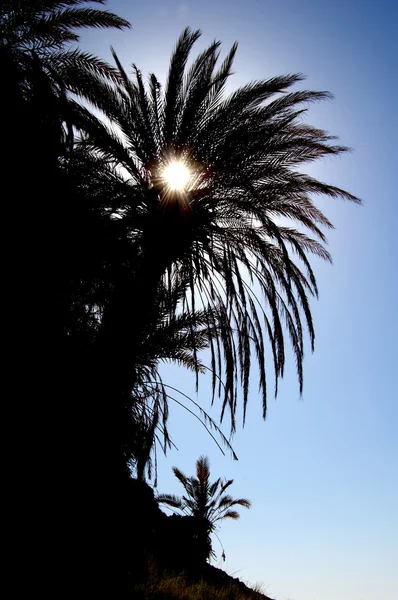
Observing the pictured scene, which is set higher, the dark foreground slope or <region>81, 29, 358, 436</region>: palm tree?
<region>81, 29, 358, 436</region>: palm tree

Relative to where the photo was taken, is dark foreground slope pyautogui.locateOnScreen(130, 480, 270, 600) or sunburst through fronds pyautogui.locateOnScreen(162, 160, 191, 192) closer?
dark foreground slope pyautogui.locateOnScreen(130, 480, 270, 600)

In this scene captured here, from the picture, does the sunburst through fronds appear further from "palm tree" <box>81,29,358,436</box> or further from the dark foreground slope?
the dark foreground slope

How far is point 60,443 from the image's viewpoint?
3494 mm

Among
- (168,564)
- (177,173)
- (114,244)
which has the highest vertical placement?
(177,173)

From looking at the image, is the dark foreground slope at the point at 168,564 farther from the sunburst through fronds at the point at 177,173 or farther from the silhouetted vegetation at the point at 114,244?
the sunburst through fronds at the point at 177,173

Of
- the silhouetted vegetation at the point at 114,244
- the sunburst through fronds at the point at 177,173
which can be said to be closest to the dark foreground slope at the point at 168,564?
the silhouetted vegetation at the point at 114,244

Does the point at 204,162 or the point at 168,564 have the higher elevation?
the point at 204,162

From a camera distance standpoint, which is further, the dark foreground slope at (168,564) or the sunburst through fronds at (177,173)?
the sunburst through fronds at (177,173)

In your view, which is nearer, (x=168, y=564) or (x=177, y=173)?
(x=177, y=173)

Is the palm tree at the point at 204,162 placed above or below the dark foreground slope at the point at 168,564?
above

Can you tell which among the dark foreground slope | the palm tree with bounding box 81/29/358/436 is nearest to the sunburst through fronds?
the palm tree with bounding box 81/29/358/436

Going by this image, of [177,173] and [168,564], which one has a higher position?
[177,173]

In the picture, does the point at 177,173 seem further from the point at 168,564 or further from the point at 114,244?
the point at 168,564

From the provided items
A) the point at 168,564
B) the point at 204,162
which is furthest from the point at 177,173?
the point at 168,564
